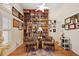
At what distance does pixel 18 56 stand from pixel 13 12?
2.91 ft

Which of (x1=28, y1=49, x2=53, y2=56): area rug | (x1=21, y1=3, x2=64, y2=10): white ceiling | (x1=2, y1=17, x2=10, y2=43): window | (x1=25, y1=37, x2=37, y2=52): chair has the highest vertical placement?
(x1=21, y1=3, x2=64, y2=10): white ceiling

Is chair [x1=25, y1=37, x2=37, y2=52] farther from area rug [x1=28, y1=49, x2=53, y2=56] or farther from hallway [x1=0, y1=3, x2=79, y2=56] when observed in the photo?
area rug [x1=28, y1=49, x2=53, y2=56]

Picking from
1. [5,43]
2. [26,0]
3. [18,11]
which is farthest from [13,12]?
[5,43]

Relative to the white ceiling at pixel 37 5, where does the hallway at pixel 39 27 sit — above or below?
below

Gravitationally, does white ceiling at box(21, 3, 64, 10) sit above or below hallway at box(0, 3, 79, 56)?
above

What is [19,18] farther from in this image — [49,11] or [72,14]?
[72,14]

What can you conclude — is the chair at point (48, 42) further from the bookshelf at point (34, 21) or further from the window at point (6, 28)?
the window at point (6, 28)

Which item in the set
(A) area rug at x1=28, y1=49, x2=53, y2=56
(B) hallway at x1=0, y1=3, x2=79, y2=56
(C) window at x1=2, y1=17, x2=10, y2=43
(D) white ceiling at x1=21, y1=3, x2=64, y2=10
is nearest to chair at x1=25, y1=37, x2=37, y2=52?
(B) hallway at x1=0, y1=3, x2=79, y2=56

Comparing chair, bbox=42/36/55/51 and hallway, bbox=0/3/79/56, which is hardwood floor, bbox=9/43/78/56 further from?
chair, bbox=42/36/55/51

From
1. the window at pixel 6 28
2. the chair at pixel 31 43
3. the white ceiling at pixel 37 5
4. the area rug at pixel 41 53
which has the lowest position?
the area rug at pixel 41 53

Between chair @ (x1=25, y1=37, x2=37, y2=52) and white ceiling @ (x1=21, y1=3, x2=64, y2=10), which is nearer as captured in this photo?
white ceiling @ (x1=21, y1=3, x2=64, y2=10)

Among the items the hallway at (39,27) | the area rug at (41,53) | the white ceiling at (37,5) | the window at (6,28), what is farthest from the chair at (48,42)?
the window at (6,28)

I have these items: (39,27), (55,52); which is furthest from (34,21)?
(55,52)

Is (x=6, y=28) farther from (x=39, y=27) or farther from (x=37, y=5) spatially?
(x=37, y=5)
